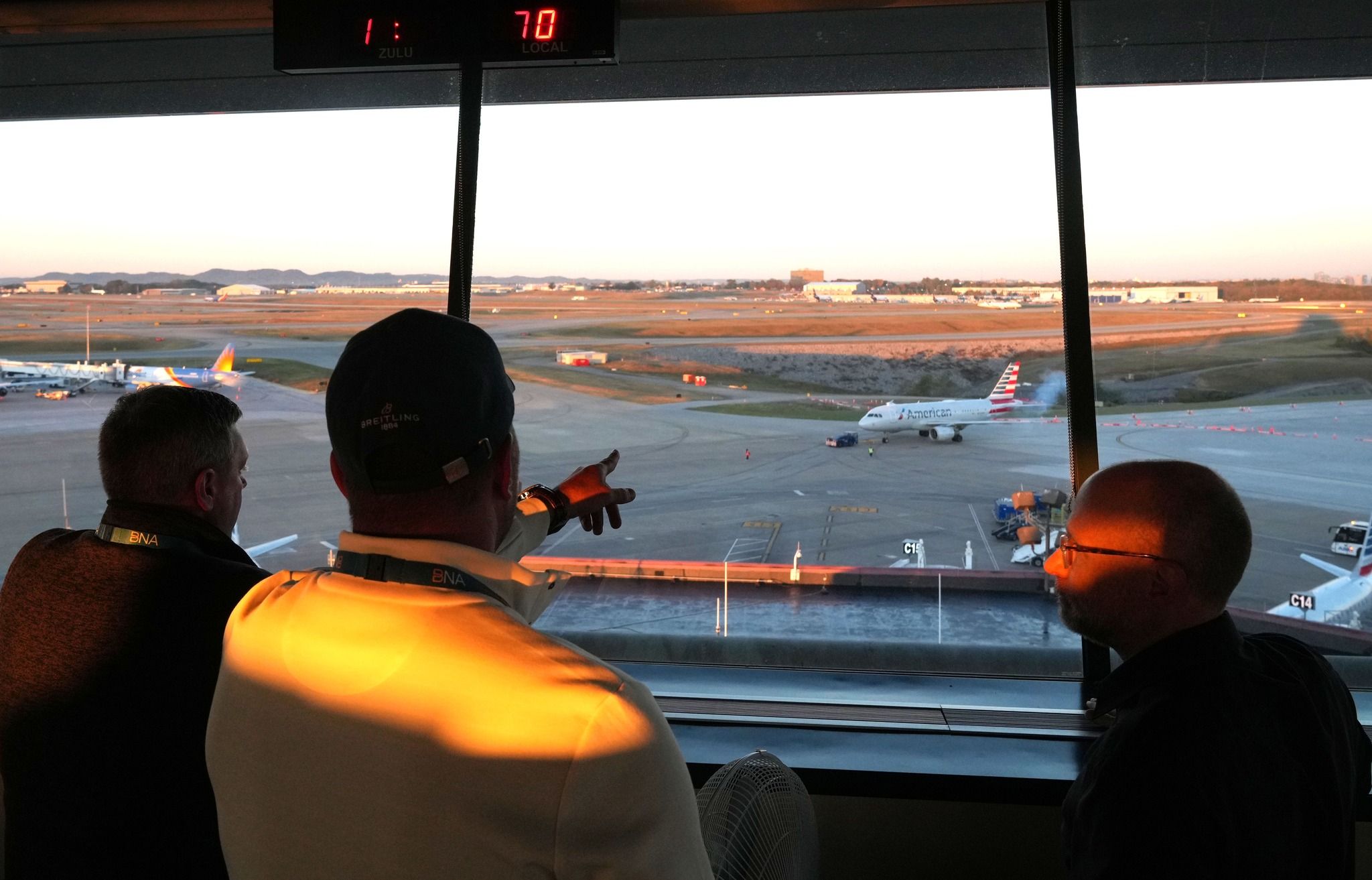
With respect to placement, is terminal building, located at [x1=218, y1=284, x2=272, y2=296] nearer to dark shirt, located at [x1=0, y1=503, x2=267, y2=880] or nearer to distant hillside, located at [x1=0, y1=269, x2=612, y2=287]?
distant hillside, located at [x1=0, y1=269, x2=612, y2=287]

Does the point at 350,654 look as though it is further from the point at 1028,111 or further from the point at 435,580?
the point at 1028,111

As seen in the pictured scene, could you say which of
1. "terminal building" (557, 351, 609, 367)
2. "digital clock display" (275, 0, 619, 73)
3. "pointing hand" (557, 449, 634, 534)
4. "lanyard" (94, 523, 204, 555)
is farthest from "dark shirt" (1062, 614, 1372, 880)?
"terminal building" (557, 351, 609, 367)

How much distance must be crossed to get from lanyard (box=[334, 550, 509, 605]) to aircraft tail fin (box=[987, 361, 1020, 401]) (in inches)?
98.8

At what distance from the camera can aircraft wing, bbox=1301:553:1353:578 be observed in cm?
266

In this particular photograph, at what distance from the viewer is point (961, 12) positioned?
2.61 m

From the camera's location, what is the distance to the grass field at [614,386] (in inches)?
137

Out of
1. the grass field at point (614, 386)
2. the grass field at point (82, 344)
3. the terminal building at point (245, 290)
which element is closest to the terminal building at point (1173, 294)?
the grass field at point (614, 386)

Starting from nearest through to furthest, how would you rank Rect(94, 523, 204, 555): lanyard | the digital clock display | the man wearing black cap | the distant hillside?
1. the man wearing black cap
2. Rect(94, 523, 204, 555): lanyard
3. the digital clock display
4. the distant hillside

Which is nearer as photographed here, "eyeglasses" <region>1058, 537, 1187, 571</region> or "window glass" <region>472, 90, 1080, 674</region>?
"eyeglasses" <region>1058, 537, 1187, 571</region>

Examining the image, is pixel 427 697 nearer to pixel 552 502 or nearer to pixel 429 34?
pixel 552 502

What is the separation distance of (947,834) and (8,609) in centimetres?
181

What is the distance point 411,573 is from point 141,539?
81 centimetres

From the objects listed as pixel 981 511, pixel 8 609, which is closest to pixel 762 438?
pixel 981 511

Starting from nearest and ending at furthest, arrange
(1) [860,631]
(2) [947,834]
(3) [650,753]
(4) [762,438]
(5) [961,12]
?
1. (3) [650,753]
2. (2) [947,834]
3. (5) [961,12]
4. (1) [860,631]
5. (4) [762,438]
